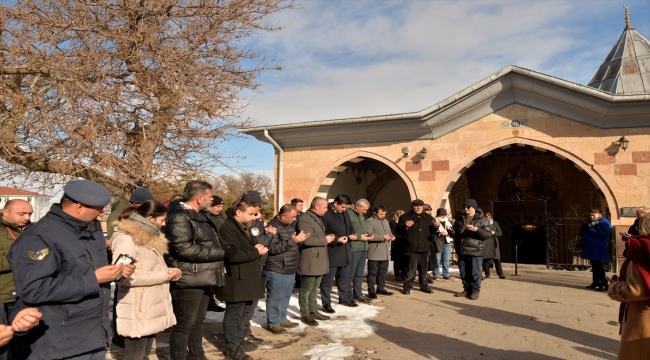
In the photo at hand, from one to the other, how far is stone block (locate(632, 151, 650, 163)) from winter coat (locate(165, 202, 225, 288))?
30.7 feet

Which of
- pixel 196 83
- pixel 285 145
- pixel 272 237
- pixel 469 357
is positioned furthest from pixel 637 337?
pixel 285 145

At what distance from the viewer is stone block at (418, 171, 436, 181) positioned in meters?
12.0

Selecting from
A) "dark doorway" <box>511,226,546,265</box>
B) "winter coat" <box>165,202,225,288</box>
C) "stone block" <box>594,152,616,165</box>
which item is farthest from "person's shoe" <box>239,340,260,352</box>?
"dark doorway" <box>511,226,546,265</box>

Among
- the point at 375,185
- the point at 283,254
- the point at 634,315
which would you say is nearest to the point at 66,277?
the point at 283,254

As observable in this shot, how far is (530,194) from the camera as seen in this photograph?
54.3ft

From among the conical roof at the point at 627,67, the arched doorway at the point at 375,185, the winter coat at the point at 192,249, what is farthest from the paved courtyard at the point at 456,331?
the conical roof at the point at 627,67

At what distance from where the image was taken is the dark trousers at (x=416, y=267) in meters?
8.63

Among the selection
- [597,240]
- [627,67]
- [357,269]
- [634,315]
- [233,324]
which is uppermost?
[627,67]

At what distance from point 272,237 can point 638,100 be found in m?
8.11

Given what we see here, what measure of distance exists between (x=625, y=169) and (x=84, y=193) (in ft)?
35.0

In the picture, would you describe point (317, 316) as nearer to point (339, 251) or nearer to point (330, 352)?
point (339, 251)

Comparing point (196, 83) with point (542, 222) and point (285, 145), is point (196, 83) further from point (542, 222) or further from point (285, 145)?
point (542, 222)

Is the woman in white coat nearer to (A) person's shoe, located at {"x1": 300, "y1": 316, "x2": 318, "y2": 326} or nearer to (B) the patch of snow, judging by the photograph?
(B) the patch of snow

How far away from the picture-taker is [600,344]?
550 centimetres
